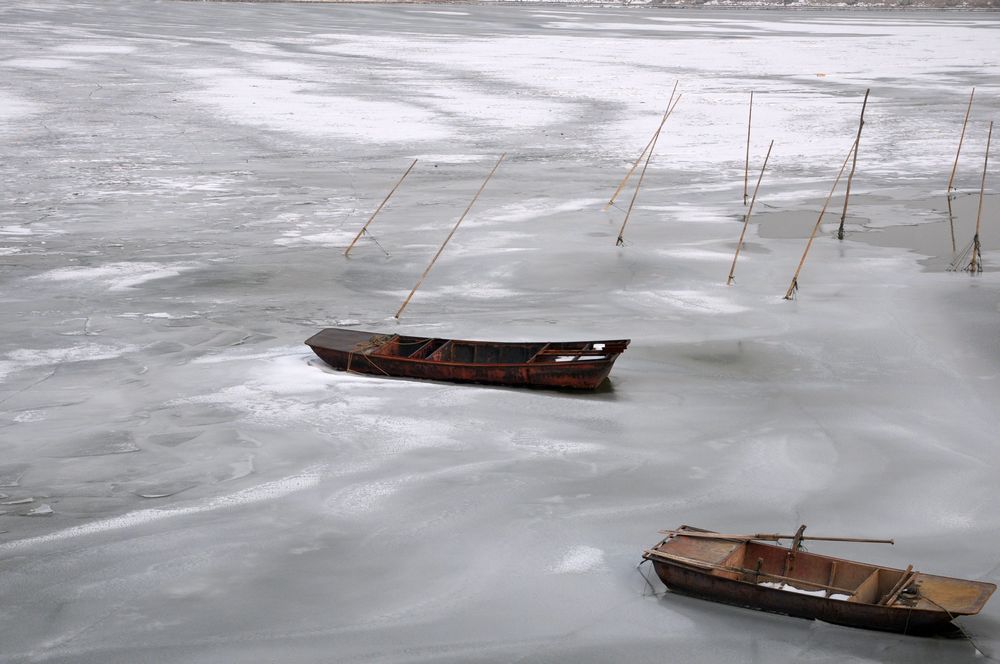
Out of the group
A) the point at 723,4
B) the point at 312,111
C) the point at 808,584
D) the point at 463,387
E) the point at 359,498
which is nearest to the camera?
the point at 808,584

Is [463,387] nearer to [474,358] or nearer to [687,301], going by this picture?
[474,358]

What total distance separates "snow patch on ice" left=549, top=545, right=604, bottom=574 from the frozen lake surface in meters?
0.04

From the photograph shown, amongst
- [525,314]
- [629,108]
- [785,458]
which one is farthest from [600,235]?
[629,108]

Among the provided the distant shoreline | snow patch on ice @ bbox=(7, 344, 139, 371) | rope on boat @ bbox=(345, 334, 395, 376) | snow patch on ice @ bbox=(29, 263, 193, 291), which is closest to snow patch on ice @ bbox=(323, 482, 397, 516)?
rope on boat @ bbox=(345, 334, 395, 376)

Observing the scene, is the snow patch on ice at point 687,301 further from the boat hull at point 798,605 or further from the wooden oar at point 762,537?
the boat hull at point 798,605

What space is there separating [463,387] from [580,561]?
295 centimetres

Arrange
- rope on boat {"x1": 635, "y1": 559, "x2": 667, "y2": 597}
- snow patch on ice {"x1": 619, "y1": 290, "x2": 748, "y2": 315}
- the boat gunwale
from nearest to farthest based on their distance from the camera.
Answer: rope on boat {"x1": 635, "y1": 559, "x2": 667, "y2": 597} → the boat gunwale → snow patch on ice {"x1": 619, "y1": 290, "x2": 748, "y2": 315}

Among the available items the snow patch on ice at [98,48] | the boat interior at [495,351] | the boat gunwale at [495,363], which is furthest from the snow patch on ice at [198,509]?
the snow patch on ice at [98,48]

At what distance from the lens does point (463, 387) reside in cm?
934

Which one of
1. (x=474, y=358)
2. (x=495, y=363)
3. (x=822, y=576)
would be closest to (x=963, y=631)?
(x=822, y=576)

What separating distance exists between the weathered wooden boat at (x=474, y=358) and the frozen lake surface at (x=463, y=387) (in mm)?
157

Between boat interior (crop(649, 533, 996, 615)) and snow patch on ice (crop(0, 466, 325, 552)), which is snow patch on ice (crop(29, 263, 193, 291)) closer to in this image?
snow patch on ice (crop(0, 466, 325, 552))

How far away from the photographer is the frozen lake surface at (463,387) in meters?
6.20

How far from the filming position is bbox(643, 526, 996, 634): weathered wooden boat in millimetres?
5777
